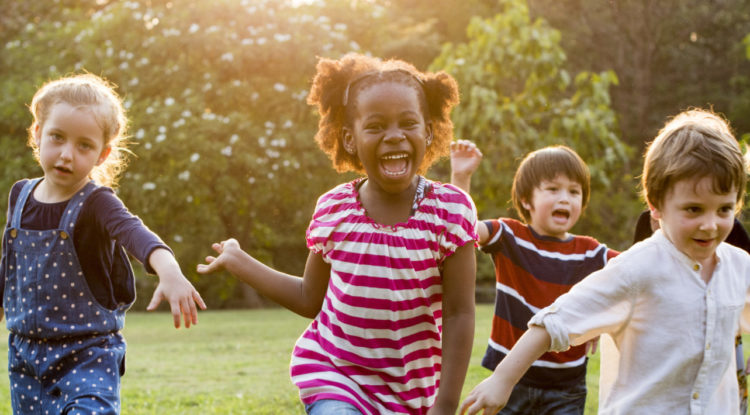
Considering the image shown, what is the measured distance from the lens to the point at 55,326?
3.24 meters

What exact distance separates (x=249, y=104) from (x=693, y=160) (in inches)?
528

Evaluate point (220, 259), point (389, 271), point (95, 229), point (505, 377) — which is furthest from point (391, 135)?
point (95, 229)

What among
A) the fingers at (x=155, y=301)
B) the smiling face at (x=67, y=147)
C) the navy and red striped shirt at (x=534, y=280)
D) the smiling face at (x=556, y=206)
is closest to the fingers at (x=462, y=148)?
the navy and red striped shirt at (x=534, y=280)

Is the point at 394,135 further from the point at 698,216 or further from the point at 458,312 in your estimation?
the point at 698,216

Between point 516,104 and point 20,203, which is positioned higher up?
point 516,104

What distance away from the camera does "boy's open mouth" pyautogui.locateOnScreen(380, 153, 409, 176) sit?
3.04m

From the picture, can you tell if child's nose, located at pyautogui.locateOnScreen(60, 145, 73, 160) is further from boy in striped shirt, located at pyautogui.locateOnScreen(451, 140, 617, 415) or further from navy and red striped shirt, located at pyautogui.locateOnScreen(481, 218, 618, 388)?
navy and red striped shirt, located at pyautogui.locateOnScreen(481, 218, 618, 388)

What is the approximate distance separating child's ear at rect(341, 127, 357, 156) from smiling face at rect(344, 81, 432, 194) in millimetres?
120

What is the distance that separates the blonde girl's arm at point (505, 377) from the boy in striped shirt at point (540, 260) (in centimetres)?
136

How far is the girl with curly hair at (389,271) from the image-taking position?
293 centimetres

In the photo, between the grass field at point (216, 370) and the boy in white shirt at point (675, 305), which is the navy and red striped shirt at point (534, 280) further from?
the grass field at point (216, 370)

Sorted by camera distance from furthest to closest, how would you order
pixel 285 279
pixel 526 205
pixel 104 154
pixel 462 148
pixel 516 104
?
pixel 516 104, pixel 526 205, pixel 462 148, pixel 104 154, pixel 285 279

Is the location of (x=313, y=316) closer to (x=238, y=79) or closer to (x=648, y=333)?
(x=648, y=333)

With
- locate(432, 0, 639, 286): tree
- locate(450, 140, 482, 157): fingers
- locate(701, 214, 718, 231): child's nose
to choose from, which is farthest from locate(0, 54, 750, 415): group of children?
locate(432, 0, 639, 286): tree
